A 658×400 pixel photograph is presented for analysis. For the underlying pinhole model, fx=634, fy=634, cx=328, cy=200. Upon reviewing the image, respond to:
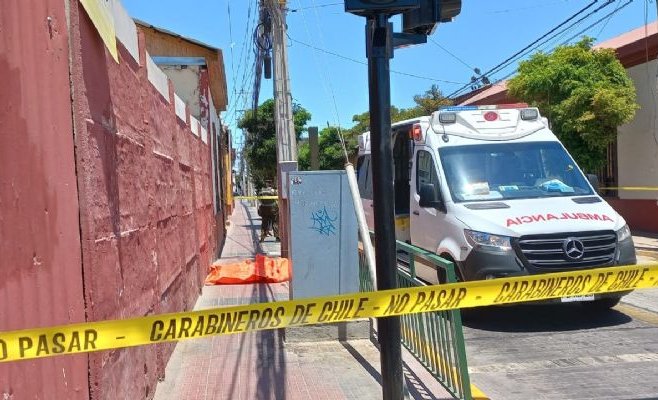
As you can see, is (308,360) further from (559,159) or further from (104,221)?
(559,159)

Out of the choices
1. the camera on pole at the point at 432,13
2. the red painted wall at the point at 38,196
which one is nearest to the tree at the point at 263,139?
the camera on pole at the point at 432,13

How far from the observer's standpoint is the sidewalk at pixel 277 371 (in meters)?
5.07

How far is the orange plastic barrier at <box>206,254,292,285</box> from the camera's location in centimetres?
1065

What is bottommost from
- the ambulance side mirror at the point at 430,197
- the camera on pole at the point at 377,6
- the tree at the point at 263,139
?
the ambulance side mirror at the point at 430,197

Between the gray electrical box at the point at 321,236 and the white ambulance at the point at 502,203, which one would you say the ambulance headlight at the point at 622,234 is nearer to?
the white ambulance at the point at 502,203

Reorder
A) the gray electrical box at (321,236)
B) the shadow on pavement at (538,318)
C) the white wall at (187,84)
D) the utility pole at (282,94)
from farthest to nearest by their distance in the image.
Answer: the white wall at (187,84), the utility pole at (282,94), the shadow on pavement at (538,318), the gray electrical box at (321,236)

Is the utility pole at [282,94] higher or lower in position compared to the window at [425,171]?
higher

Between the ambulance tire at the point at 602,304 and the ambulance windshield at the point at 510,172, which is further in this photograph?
the ambulance windshield at the point at 510,172

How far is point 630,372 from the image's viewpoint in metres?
5.48

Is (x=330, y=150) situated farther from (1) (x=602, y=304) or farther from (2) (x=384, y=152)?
(2) (x=384, y=152)

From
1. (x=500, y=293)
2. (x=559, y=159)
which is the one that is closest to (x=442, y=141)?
(x=559, y=159)

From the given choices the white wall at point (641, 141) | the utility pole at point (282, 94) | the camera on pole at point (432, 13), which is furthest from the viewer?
the white wall at point (641, 141)

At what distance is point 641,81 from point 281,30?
1100 cm

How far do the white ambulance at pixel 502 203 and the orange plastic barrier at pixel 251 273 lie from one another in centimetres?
251
